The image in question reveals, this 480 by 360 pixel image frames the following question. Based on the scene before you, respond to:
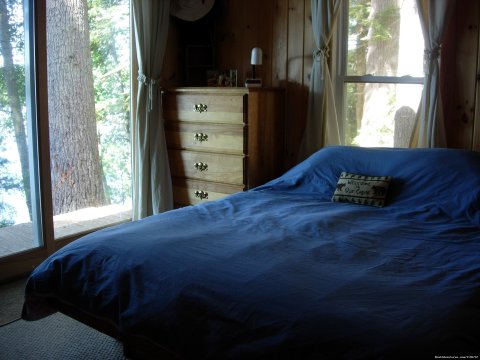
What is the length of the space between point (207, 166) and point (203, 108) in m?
0.42

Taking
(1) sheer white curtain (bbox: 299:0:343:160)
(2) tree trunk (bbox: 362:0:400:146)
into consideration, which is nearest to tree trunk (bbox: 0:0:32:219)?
(1) sheer white curtain (bbox: 299:0:343:160)

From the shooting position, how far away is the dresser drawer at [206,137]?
11.1ft

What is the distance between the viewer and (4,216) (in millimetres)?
3061

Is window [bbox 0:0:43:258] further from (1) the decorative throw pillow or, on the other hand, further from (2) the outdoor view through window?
(1) the decorative throw pillow

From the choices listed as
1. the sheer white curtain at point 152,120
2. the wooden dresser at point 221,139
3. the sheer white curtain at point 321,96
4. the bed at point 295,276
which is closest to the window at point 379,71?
the sheer white curtain at point 321,96

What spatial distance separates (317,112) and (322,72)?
11.0 inches

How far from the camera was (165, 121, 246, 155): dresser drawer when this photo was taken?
339 centimetres

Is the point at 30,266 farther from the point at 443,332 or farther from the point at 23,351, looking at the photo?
the point at 443,332

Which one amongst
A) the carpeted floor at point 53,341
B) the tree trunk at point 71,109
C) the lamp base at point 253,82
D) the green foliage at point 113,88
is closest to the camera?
the carpeted floor at point 53,341

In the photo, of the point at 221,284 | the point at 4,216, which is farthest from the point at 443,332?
the point at 4,216

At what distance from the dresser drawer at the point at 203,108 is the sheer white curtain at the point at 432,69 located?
1.18m

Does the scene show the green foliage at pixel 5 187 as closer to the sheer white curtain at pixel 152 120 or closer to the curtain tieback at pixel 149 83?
→ the sheer white curtain at pixel 152 120

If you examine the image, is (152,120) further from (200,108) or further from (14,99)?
(14,99)

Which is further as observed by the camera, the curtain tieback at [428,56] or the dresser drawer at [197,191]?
the dresser drawer at [197,191]
